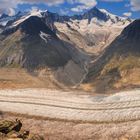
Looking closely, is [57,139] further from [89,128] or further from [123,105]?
[123,105]

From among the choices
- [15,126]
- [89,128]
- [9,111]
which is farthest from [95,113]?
[15,126]

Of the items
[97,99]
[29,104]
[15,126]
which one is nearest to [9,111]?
[29,104]

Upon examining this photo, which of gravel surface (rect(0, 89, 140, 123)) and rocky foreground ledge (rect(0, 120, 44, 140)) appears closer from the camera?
rocky foreground ledge (rect(0, 120, 44, 140))

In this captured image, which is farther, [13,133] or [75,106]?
[75,106]

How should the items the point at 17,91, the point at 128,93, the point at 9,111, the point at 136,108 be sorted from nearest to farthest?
1. the point at 136,108
2. the point at 9,111
3. the point at 128,93
4. the point at 17,91

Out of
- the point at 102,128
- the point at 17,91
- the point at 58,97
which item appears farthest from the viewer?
the point at 17,91

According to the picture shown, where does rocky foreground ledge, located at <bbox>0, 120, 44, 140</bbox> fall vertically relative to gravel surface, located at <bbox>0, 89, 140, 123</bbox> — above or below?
above

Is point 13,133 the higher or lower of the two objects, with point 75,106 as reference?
higher

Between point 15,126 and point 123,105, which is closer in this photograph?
point 15,126

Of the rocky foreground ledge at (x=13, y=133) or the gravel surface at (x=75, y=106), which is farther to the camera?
the gravel surface at (x=75, y=106)
